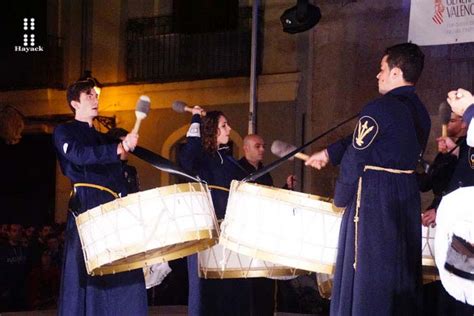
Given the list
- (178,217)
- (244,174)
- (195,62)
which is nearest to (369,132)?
(178,217)

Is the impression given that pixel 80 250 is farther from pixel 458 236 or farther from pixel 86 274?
pixel 458 236

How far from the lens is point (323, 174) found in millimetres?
12062

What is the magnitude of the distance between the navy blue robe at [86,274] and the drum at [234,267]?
0.53 meters

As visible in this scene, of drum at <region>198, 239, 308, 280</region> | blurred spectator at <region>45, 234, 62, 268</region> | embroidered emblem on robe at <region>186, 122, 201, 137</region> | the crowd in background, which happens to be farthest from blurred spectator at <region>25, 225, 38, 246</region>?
drum at <region>198, 239, 308, 280</region>

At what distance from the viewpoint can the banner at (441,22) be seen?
7.75m

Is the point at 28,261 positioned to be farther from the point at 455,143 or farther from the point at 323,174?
the point at 455,143

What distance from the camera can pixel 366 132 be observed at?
4801mm

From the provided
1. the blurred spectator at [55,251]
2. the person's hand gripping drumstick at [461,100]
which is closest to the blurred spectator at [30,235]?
the blurred spectator at [55,251]

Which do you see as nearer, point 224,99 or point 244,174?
point 244,174

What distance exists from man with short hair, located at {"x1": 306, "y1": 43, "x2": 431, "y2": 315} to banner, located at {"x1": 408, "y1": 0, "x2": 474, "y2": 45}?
9.60ft

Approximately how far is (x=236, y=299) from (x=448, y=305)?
1453mm

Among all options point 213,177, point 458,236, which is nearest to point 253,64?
point 213,177

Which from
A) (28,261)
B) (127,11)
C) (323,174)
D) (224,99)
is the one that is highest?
(127,11)

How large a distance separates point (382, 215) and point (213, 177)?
186 centimetres
